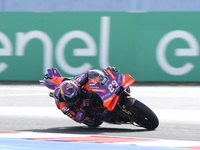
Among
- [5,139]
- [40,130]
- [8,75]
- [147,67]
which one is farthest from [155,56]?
[5,139]

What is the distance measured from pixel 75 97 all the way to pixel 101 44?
30.2ft

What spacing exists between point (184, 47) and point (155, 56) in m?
1.00

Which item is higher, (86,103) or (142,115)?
(86,103)

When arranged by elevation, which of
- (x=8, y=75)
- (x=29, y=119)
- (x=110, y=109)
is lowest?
(x=8, y=75)

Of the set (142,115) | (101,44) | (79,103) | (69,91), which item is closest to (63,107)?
(79,103)

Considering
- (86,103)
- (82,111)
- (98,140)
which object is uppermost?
(86,103)

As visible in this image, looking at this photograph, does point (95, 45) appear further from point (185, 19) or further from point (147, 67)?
point (185, 19)

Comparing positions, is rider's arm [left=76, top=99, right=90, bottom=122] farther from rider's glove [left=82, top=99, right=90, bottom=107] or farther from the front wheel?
the front wheel

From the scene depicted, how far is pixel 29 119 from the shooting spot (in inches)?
332

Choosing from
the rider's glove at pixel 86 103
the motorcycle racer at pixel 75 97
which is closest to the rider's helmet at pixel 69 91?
the motorcycle racer at pixel 75 97

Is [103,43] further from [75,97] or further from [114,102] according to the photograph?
[114,102]

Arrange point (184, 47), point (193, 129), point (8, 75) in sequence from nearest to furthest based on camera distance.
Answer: point (193, 129), point (184, 47), point (8, 75)

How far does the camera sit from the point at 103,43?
16.0 meters

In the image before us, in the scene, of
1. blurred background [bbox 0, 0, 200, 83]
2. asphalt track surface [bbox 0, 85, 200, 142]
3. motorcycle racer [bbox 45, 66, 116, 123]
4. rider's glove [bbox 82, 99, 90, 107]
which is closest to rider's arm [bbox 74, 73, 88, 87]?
motorcycle racer [bbox 45, 66, 116, 123]
